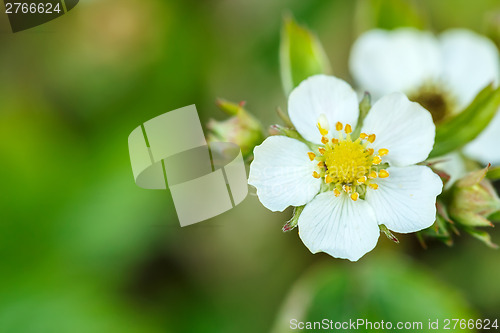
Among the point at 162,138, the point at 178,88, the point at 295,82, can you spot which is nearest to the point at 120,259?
the point at 162,138

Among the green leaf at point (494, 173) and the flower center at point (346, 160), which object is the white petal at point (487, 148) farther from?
the flower center at point (346, 160)

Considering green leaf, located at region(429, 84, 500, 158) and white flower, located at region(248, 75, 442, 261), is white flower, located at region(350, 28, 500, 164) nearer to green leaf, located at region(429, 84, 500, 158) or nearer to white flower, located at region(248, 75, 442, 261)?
green leaf, located at region(429, 84, 500, 158)

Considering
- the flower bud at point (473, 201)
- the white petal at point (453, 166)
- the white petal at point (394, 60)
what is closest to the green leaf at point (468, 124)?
the white petal at point (453, 166)

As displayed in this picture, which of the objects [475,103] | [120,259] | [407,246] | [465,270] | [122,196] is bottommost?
[465,270]

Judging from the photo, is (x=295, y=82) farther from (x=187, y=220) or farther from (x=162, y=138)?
(x=187, y=220)

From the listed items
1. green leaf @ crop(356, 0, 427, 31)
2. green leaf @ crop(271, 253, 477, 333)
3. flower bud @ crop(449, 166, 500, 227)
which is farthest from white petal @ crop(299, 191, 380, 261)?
green leaf @ crop(356, 0, 427, 31)
